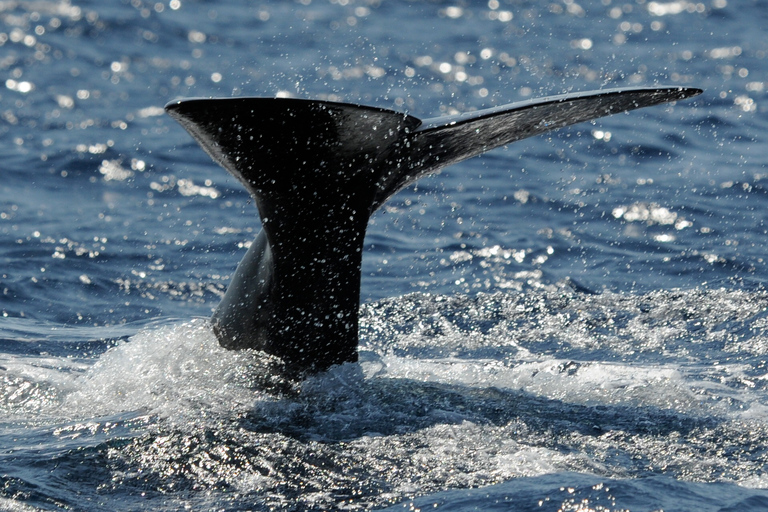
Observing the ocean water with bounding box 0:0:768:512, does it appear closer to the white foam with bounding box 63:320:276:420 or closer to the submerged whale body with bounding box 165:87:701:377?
the white foam with bounding box 63:320:276:420

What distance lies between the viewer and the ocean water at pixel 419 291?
488 cm

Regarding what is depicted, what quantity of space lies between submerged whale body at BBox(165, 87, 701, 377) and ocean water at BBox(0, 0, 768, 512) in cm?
26

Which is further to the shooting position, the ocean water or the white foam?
the white foam

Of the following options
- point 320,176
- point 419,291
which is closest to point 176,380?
point 320,176

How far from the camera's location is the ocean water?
4875mm

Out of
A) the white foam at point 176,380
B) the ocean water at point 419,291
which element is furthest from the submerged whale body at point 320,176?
the ocean water at point 419,291

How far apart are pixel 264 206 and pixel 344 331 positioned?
83cm

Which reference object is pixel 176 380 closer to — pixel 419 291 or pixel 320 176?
pixel 320 176

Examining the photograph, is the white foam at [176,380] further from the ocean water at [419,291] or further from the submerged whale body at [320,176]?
the submerged whale body at [320,176]

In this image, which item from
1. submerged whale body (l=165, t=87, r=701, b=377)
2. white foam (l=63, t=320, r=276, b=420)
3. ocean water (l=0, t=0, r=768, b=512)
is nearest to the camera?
ocean water (l=0, t=0, r=768, b=512)

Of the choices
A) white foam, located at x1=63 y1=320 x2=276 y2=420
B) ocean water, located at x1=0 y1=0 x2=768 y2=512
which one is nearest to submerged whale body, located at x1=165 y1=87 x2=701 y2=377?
white foam, located at x1=63 y1=320 x2=276 y2=420

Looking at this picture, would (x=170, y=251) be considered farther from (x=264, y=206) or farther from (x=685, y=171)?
(x=685, y=171)

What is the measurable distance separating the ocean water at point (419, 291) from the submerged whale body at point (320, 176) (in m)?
0.26

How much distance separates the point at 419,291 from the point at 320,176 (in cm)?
384
